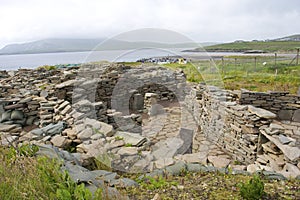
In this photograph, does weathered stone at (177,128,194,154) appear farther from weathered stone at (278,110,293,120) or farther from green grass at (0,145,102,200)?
green grass at (0,145,102,200)

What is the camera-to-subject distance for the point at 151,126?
730 centimetres

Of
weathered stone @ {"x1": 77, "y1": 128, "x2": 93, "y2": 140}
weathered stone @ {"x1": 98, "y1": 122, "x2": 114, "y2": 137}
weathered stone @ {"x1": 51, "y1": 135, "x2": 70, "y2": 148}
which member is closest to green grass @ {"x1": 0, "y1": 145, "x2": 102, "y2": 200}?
weathered stone @ {"x1": 51, "y1": 135, "x2": 70, "y2": 148}

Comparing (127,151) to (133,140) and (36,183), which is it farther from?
(36,183)

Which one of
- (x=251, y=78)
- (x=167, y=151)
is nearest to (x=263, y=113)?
(x=167, y=151)

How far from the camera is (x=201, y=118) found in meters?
7.64

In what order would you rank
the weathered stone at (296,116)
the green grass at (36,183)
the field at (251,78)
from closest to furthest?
1. the green grass at (36,183)
2. the weathered stone at (296,116)
3. the field at (251,78)

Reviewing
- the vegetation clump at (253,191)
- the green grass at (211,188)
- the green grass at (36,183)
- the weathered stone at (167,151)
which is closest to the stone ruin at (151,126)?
the weathered stone at (167,151)

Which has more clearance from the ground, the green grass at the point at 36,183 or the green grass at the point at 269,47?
the green grass at the point at 269,47

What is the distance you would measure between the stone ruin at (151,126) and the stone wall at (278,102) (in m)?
0.02

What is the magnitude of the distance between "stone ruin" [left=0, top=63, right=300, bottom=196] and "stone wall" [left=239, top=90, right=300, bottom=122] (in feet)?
0.08

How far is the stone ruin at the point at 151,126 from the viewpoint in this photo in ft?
12.7

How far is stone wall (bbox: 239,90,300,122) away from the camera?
20.3ft

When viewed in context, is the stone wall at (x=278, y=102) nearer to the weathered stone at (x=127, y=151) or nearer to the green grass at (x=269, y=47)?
the weathered stone at (x=127, y=151)

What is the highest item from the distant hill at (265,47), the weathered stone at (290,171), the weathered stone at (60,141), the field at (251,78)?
the distant hill at (265,47)
